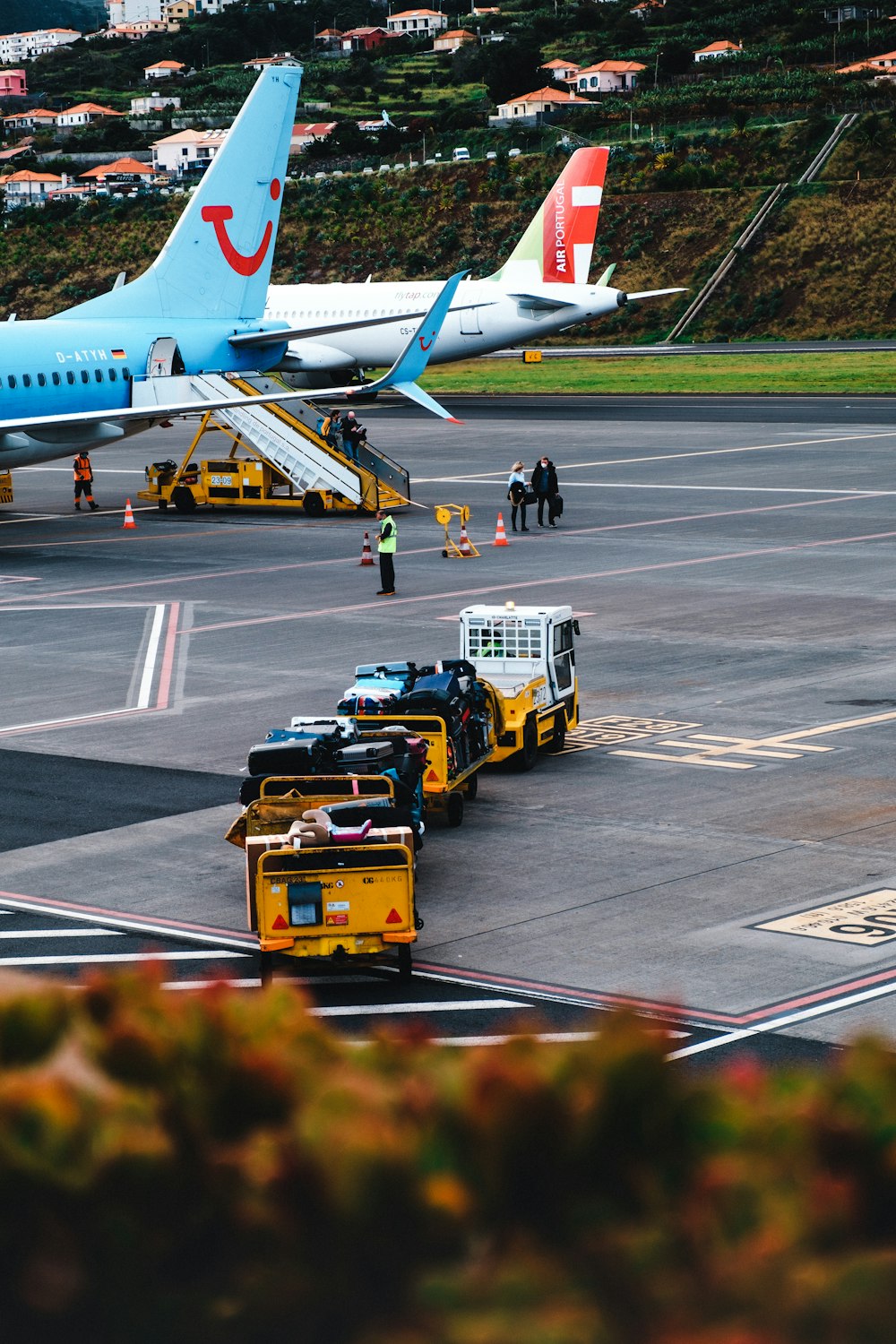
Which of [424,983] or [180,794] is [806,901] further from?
[180,794]

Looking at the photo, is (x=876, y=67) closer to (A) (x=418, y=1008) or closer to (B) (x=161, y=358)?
(B) (x=161, y=358)

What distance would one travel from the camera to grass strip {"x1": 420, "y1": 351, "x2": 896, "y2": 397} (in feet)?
299

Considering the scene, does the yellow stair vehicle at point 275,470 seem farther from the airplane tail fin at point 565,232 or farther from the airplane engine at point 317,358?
the airplane tail fin at point 565,232

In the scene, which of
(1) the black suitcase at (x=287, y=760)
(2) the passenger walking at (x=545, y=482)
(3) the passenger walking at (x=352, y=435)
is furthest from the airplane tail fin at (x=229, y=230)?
(1) the black suitcase at (x=287, y=760)

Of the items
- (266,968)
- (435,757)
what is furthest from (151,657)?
(266,968)

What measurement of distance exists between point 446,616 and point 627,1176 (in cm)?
3091

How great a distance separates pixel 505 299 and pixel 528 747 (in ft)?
230

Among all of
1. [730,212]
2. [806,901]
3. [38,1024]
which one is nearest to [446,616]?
[806,901]

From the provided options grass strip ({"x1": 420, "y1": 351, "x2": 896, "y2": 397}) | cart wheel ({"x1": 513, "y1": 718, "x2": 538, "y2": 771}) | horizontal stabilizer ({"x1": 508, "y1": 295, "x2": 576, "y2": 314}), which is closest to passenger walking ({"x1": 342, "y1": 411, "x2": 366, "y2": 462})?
cart wheel ({"x1": 513, "y1": 718, "x2": 538, "y2": 771})

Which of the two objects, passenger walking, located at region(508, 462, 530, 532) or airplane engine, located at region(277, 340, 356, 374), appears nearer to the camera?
passenger walking, located at region(508, 462, 530, 532)

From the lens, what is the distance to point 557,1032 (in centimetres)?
1472

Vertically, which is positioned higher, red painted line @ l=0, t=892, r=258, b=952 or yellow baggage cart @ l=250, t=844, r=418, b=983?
yellow baggage cart @ l=250, t=844, r=418, b=983

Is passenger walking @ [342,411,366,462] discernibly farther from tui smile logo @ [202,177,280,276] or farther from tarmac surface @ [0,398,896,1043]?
tui smile logo @ [202,177,280,276]

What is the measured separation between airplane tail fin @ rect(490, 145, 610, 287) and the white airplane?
1.8 inches
